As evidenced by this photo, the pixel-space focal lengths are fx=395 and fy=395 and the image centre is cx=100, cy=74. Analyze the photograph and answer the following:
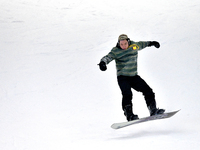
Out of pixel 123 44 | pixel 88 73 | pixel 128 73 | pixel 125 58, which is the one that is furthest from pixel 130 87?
pixel 88 73

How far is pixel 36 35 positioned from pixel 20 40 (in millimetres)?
584

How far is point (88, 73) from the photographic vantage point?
8.65 metres

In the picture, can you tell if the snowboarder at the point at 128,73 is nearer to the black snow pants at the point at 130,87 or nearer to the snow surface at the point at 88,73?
the black snow pants at the point at 130,87

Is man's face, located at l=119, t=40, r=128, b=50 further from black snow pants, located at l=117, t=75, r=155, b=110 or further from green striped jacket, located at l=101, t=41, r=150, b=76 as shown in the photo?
black snow pants, located at l=117, t=75, r=155, b=110

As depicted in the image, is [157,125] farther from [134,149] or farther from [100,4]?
[100,4]

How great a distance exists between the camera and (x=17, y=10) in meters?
13.8

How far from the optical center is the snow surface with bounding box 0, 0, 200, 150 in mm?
5438

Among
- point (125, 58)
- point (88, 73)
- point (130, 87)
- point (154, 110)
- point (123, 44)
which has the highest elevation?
point (88, 73)

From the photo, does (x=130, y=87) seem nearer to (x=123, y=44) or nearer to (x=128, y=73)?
(x=128, y=73)

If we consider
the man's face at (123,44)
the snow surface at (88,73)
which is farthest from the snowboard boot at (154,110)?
the man's face at (123,44)

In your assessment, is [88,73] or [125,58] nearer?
[125,58]

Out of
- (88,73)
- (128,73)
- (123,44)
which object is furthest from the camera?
(88,73)

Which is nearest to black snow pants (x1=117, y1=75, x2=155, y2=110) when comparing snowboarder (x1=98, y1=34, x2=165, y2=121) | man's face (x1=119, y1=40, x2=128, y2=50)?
snowboarder (x1=98, y1=34, x2=165, y2=121)

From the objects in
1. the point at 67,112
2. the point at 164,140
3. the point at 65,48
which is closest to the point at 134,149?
the point at 164,140
